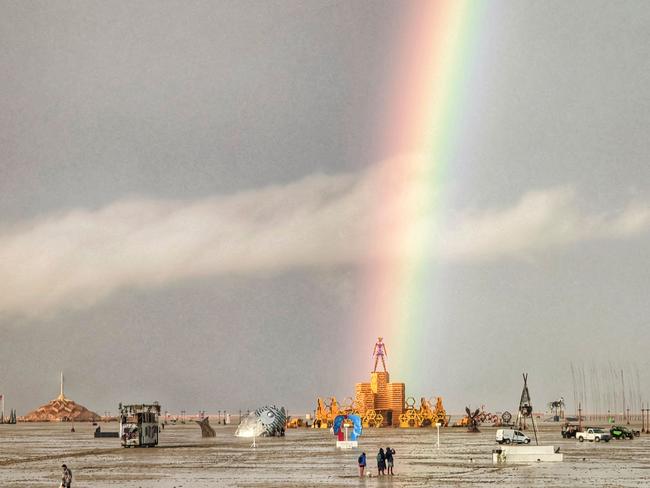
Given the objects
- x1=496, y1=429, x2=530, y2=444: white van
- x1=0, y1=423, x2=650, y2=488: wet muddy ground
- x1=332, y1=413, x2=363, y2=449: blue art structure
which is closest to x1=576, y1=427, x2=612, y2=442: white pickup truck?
x1=0, y1=423, x2=650, y2=488: wet muddy ground

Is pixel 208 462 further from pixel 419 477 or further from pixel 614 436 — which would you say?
pixel 614 436

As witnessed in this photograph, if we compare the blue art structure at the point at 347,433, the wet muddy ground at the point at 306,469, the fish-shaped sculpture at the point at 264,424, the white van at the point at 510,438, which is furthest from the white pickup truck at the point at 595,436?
the fish-shaped sculpture at the point at 264,424

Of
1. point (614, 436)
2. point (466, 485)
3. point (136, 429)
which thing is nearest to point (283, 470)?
point (466, 485)

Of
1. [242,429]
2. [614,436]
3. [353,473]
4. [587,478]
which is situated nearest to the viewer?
[587,478]

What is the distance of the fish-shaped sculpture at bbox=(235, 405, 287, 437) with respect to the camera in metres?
156

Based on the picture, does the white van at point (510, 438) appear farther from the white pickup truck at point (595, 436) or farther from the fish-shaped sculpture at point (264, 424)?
the fish-shaped sculpture at point (264, 424)

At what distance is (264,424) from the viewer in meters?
156

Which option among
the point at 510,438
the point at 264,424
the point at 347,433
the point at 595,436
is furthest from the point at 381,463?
the point at 264,424

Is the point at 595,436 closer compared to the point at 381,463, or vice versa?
the point at 381,463

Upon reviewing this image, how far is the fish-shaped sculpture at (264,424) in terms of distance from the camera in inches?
6127

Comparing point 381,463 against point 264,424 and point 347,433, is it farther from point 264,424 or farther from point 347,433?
point 264,424

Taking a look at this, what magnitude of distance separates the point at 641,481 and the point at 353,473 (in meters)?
20.0

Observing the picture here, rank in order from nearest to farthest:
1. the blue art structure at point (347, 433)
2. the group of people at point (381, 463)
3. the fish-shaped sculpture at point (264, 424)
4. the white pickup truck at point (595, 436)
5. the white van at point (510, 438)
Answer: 1. the group of people at point (381, 463)
2. the white van at point (510, 438)
3. the blue art structure at point (347, 433)
4. the white pickup truck at point (595, 436)
5. the fish-shaped sculpture at point (264, 424)

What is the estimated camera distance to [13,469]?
8000 cm
